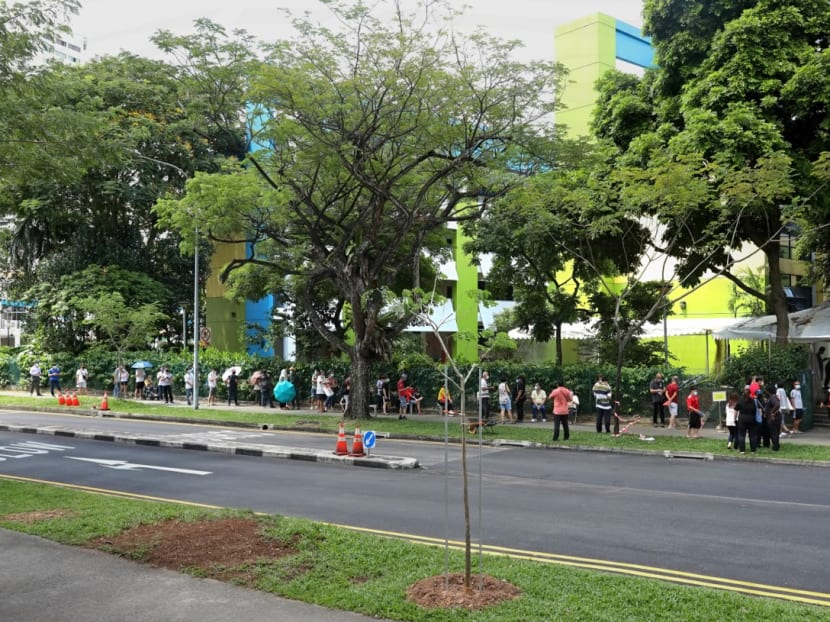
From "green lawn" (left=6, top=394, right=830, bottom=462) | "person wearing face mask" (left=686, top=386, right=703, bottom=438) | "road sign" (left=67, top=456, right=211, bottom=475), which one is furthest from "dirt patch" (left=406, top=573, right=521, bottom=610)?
"person wearing face mask" (left=686, top=386, right=703, bottom=438)

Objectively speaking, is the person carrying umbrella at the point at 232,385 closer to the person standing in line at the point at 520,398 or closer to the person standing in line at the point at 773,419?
the person standing in line at the point at 520,398

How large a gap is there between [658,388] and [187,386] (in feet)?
64.0

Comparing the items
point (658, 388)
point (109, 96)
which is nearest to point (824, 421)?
point (658, 388)

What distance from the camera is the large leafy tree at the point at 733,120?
19.5 meters

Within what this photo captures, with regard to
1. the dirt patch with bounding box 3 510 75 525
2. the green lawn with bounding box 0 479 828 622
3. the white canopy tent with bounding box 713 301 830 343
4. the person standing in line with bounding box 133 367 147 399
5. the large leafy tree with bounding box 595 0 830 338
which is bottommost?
the green lawn with bounding box 0 479 828 622

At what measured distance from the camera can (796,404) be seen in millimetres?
20641

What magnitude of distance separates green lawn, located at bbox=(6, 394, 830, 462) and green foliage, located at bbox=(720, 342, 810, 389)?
234 cm

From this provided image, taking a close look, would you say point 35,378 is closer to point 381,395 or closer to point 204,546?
point 381,395

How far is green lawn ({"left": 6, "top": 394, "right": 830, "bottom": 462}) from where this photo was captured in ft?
57.8

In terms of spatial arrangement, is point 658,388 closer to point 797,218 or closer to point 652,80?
point 797,218

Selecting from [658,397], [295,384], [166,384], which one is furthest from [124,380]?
[658,397]

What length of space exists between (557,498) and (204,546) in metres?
5.87

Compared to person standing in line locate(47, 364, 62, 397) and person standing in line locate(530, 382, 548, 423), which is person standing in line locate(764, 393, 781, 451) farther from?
person standing in line locate(47, 364, 62, 397)

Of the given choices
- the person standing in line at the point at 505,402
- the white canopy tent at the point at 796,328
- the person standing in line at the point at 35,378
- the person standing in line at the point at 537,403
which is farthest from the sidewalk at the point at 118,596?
the person standing in line at the point at 35,378
